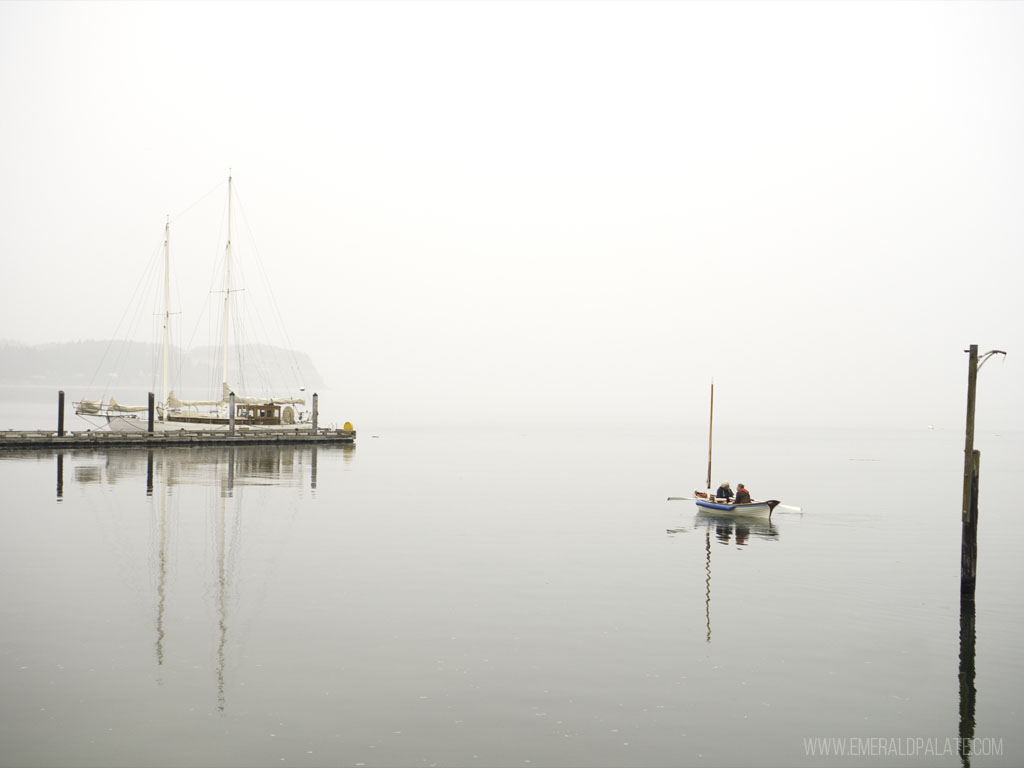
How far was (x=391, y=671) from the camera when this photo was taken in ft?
60.1

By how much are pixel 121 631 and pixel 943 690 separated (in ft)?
66.3

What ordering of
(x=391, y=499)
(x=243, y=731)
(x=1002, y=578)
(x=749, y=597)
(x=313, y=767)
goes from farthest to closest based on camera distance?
1. (x=391, y=499)
2. (x=1002, y=578)
3. (x=749, y=597)
4. (x=243, y=731)
5. (x=313, y=767)

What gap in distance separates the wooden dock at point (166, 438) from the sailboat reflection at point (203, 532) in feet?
7.59

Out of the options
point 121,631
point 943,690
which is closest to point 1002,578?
point 943,690

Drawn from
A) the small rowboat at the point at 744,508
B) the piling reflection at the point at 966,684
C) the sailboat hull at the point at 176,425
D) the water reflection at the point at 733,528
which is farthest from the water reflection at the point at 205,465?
the piling reflection at the point at 966,684

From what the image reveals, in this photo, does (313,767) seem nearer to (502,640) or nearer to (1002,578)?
(502,640)

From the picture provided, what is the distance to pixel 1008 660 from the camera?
68.6ft

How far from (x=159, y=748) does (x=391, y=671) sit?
18.1 ft

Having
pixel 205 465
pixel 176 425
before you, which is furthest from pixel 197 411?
pixel 205 465

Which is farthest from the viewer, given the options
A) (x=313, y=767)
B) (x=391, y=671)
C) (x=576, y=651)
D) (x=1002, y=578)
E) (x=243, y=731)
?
(x=1002, y=578)

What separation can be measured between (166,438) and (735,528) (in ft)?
202

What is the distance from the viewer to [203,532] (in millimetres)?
36594

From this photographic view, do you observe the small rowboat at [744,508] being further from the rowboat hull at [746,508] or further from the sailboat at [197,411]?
the sailboat at [197,411]

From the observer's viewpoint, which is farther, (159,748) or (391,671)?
(391,671)
